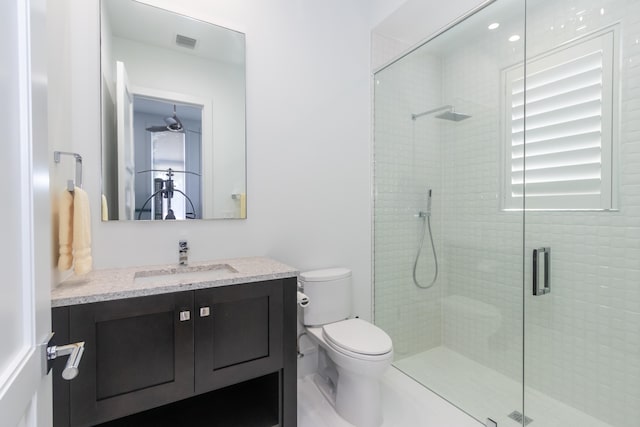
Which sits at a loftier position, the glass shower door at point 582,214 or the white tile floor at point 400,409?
the glass shower door at point 582,214

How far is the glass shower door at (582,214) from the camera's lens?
1639mm

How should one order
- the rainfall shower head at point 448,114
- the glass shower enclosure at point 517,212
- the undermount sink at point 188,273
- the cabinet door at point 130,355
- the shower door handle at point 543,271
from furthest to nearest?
the rainfall shower head at point 448,114, the shower door handle at point 543,271, the glass shower enclosure at point 517,212, the undermount sink at point 188,273, the cabinet door at point 130,355

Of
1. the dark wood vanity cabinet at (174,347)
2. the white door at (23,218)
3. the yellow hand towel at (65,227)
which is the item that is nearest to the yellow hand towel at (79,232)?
the yellow hand towel at (65,227)

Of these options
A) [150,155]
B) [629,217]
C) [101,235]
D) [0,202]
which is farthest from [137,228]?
[629,217]

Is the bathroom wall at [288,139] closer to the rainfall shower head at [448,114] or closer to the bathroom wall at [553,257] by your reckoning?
the rainfall shower head at [448,114]

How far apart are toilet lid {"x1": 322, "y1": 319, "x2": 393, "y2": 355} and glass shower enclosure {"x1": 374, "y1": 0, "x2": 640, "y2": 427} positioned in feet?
2.08

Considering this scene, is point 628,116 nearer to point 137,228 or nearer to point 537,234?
point 537,234

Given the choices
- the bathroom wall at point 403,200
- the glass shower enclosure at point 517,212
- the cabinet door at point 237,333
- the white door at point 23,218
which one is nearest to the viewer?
the white door at point 23,218

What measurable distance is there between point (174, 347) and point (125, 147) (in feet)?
3.54

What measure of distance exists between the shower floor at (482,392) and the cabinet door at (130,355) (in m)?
1.60

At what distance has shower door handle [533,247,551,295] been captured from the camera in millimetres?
1813

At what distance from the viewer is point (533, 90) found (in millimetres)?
1914

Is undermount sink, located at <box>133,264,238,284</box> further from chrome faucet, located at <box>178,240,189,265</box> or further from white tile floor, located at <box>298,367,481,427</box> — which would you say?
white tile floor, located at <box>298,367,481,427</box>

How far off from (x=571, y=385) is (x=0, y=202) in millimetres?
2588
